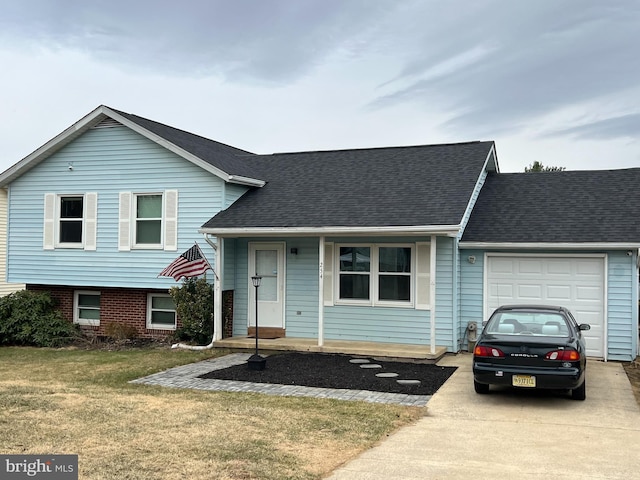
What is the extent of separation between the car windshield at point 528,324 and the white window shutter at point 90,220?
10939 millimetres

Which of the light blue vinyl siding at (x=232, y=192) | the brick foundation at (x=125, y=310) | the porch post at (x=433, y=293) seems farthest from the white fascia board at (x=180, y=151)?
the porch post at (x=433, y=293)

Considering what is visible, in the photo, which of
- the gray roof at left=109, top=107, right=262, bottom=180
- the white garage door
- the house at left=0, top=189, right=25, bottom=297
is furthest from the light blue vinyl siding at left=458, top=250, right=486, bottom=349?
the house at left=0, top=189, right=25, bottom=297

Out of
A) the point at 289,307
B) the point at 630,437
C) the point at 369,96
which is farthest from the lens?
the point at 369,96

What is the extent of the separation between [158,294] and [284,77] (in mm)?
7804

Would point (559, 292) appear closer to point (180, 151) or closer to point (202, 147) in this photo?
point (180, 151)

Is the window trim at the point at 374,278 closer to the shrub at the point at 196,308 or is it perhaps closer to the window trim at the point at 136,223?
the shrub at the point at 196,308

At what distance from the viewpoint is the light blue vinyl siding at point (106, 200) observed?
15852 mm

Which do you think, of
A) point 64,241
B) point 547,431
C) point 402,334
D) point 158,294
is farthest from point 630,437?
point 64,241

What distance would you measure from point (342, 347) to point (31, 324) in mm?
8467

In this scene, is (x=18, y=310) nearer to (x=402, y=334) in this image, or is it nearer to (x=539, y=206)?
(x=402, y=334)

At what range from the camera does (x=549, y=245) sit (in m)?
13.7

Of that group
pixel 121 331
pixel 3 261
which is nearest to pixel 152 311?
pixel 121 331

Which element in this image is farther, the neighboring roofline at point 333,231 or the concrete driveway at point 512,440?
the neighboring roofline at point 333,231

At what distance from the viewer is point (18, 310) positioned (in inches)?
656
